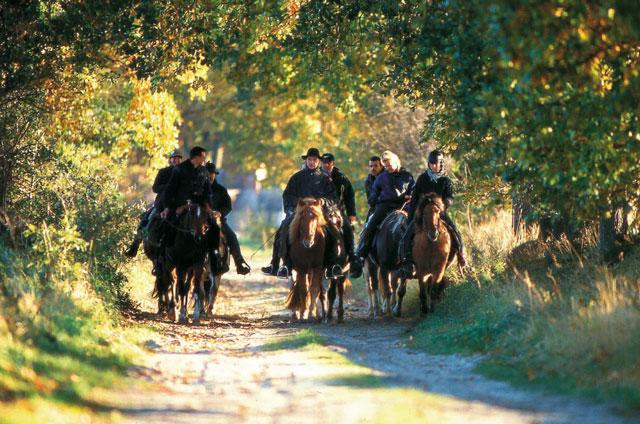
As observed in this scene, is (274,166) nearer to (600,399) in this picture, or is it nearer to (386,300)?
(386,300)

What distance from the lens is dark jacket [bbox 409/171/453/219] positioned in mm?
18453

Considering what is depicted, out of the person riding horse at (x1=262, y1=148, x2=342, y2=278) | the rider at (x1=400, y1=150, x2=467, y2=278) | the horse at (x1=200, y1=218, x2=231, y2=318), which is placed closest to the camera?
the rider at (x1=400, y1=150, x2=467, y2=278)

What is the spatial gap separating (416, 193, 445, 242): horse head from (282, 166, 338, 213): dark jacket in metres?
2.38

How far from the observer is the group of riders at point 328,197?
1867 cm

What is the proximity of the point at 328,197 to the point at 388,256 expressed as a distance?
1.45 metres

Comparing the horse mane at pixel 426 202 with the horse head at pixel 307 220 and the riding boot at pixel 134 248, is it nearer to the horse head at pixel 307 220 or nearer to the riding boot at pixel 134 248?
the horse head at pixel 307 220

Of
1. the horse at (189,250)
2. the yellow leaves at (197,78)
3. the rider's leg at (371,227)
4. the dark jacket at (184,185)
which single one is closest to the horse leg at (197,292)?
the horse at (189,250)

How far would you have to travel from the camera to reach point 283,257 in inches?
769

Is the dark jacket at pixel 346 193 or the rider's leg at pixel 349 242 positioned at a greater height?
the dark jacket at pixel 346 193

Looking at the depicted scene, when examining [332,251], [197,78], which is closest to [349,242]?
[332,251]

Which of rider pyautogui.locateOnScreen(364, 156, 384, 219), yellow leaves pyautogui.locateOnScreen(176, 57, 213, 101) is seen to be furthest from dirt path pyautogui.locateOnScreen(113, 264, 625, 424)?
yellow leaves pyautogui.locateOnScreen(176, 57, 213, 101)

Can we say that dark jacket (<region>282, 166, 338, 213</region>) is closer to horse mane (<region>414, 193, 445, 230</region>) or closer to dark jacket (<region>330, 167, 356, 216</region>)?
dark jacket (<region>330, 167, 356, 216</region>)

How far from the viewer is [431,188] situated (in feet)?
60.5

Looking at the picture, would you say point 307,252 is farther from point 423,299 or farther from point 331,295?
point 423,299
